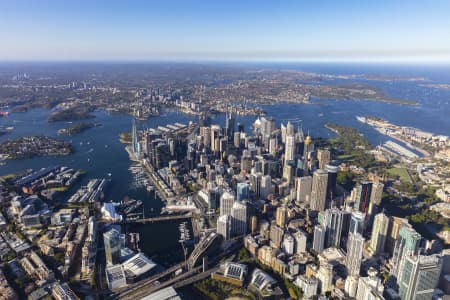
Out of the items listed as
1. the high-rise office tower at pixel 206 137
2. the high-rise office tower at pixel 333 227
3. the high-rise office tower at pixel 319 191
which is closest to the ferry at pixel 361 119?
the high-rise office tower at pixel 206 137

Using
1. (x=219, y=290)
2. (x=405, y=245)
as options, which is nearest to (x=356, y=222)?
(x=405, y=245)

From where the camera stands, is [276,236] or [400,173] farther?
[400,173]

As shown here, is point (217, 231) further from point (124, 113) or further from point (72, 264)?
point (124, 113)

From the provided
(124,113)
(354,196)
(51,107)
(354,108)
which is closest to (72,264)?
(354,196)

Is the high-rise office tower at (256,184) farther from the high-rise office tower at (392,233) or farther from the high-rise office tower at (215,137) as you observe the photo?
the high-rise office tower at (392,233)

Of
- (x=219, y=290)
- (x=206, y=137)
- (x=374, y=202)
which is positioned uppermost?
(x=206, y=137)

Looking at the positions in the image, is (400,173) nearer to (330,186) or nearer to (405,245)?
(330,186)
